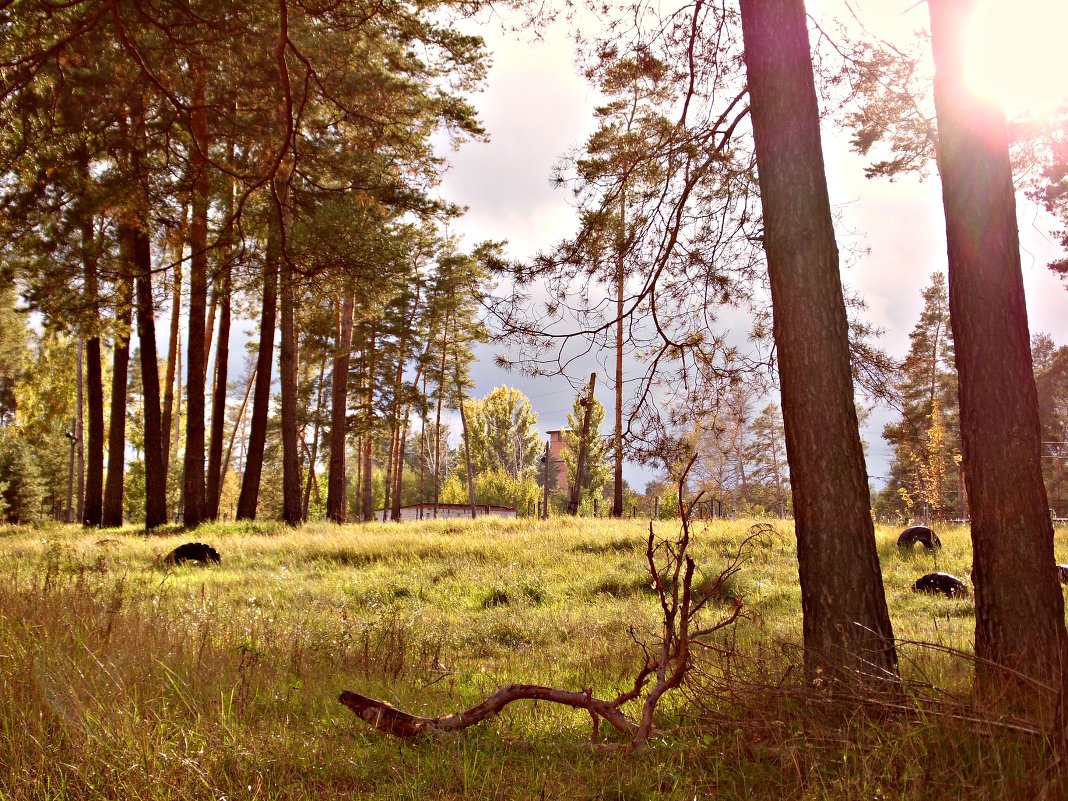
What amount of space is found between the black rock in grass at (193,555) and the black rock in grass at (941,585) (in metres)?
10.3

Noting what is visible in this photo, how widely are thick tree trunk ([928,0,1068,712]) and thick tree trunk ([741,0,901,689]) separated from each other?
1.91 ft

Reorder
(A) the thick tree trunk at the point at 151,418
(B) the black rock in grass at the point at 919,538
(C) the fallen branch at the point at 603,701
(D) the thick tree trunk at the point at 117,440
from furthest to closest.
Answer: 1. (D) the thick tree trunk at the point at 117,440
2. (A) the thick tree trunk at the point at 151,418
3. (B) the black rock in grass at the point at 919,538
4. (C) the fallen branch at the point at 603,701

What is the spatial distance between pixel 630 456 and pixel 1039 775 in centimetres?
446

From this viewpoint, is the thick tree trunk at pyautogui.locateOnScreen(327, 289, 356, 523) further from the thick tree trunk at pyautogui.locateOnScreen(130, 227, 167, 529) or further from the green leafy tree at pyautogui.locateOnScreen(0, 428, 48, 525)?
the green leafy tree at pyautogui.locateOnScreen(0, 428, 48, 525)

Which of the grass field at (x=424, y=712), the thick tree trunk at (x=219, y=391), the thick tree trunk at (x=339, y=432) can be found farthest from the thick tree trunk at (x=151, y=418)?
the grass field at (x=424, y=712)

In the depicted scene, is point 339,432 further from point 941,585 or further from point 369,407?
point 941,585

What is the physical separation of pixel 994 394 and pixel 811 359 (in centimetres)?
100

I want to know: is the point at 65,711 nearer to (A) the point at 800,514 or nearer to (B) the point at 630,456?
(A) the point at 800,514

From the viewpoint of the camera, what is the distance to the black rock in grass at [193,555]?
37.2 ft

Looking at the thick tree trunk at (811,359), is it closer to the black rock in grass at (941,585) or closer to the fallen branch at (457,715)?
the fallen branch at (457,715)

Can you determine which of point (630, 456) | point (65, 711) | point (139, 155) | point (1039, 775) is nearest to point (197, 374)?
point (139, 155)

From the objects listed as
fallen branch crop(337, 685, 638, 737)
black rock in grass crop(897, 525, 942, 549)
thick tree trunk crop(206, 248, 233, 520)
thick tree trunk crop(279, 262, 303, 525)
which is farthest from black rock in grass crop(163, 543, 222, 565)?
black rock in grass crop(897, 525, 942, 549)

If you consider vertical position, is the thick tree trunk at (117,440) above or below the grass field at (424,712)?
above

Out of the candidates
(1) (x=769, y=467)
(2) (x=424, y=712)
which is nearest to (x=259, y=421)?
(2) (x=424, y=712)
